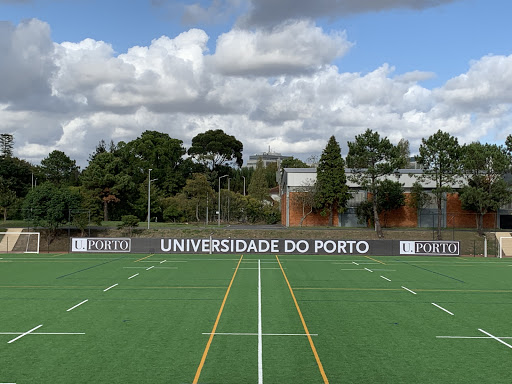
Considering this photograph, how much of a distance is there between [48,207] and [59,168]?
65.9m

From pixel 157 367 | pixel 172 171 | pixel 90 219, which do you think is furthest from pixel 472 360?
pixel 172 171

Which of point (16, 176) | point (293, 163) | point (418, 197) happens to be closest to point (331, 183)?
point (418, 197)

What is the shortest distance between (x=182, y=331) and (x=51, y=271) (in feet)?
63.3

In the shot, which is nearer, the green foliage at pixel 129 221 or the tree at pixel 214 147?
the green foliage at pixel 129 221

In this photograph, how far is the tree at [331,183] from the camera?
222ft

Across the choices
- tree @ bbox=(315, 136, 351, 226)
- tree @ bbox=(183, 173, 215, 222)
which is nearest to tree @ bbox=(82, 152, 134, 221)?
tree @ bbox=(183, 173, 215, 222)

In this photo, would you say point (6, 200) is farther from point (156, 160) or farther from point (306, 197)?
point (306, 197)

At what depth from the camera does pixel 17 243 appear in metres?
51.3

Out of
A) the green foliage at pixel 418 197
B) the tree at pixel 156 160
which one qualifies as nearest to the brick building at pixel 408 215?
the green foliage at pixel 418 197

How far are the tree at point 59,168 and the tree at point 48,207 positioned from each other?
56.7 m

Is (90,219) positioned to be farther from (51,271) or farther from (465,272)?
(465,272)

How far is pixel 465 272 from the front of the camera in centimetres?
3272

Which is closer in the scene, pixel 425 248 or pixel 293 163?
pixel 425 248

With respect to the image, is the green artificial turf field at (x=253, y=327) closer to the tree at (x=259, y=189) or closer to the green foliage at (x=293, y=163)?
the tree at (x=259, y=189)
